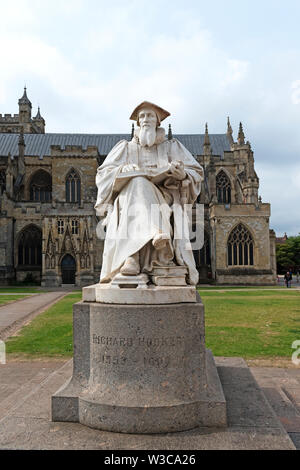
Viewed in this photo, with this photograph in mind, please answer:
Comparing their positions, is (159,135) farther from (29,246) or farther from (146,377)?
(29,246)

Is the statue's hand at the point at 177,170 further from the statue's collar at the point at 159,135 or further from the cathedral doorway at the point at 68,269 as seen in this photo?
the cathedral doorway at the point at 68,269

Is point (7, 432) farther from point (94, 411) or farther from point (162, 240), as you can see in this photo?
point (162, 240)

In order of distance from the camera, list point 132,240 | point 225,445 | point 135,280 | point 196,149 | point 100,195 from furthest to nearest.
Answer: point 196,149 → point 100,195 → point 132,240 → point 135,280 → point 225,445

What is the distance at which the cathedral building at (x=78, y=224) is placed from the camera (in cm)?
3091

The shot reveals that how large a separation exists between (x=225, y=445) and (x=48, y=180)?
130 feet

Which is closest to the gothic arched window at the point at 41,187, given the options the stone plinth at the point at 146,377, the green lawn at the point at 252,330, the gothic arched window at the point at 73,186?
the gothic arched window at the point at 73,186

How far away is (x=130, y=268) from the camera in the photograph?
10.9 ft

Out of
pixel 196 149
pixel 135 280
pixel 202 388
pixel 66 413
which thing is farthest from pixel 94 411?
pixel 196 149

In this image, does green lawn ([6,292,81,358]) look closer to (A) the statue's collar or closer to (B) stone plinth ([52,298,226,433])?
(B) stone plinth ([52,298,226,433])

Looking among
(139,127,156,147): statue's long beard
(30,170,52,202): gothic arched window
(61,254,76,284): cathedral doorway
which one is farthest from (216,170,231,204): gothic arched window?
(139,127,156,147): statue's long beard

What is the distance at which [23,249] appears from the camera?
109 ft

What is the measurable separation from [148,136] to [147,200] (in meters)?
0.82

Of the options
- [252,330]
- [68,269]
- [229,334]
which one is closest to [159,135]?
[229,334]

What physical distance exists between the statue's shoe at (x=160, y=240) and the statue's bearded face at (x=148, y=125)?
1.21 metres
